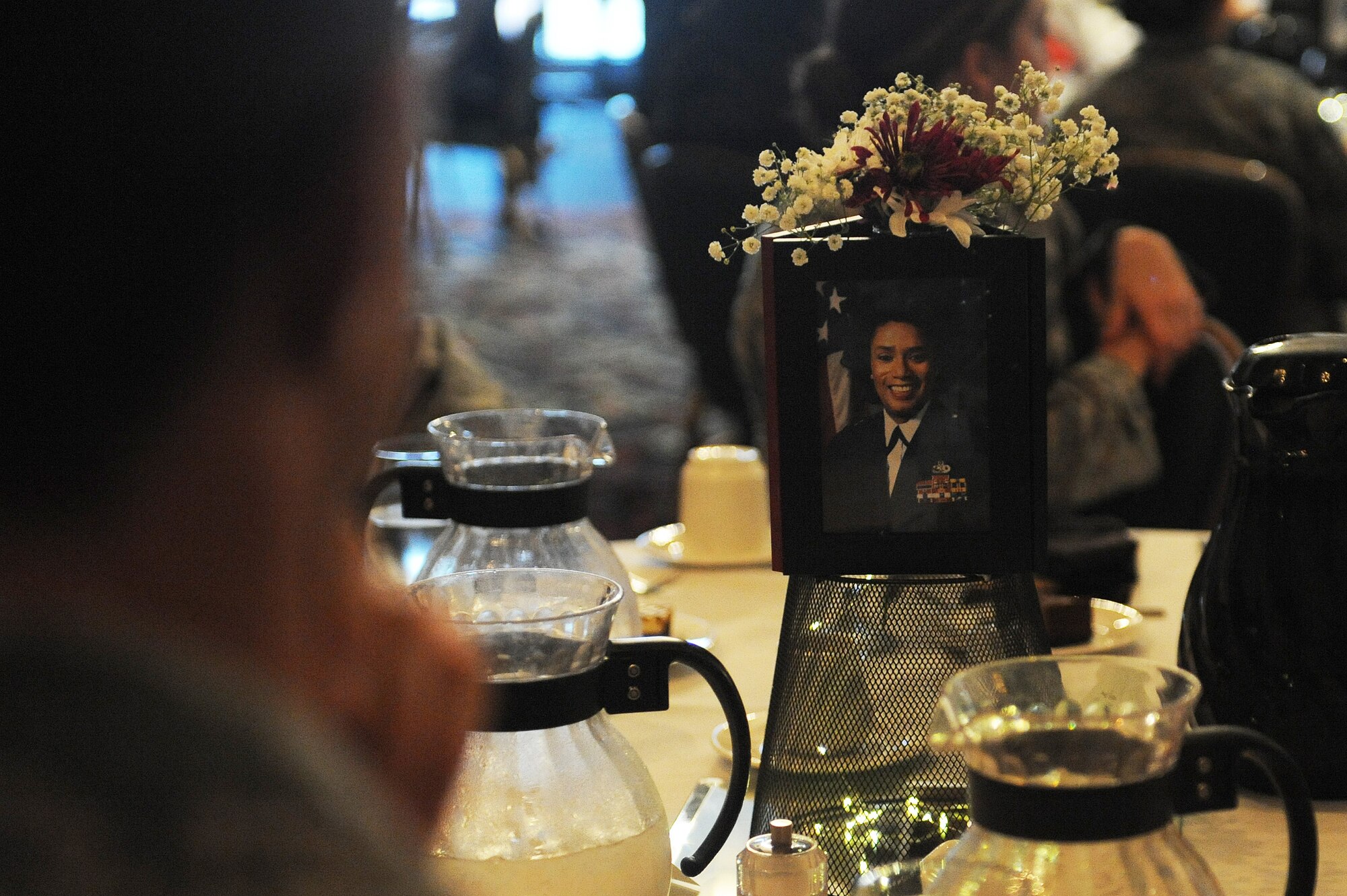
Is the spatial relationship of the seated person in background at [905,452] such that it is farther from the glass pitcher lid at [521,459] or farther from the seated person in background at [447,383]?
the seated person in background at [447,383]

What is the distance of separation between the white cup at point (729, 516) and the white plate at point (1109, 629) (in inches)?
16.2

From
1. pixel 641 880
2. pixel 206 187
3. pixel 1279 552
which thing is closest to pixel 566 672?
pixel 641 880

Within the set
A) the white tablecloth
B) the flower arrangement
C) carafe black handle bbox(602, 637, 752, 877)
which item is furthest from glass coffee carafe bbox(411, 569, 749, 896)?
the flower arrangement

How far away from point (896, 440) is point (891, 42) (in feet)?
5.22

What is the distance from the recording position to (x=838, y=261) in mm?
842

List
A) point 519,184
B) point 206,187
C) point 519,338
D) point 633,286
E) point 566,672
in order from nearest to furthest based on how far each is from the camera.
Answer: point 206,187
point 566,672
point 519,338
point 633,286
point 519,184

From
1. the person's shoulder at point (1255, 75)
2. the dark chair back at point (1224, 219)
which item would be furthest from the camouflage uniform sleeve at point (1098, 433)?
the person's shoulder at point (1255, 75)

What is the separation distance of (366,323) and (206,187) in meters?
0.07

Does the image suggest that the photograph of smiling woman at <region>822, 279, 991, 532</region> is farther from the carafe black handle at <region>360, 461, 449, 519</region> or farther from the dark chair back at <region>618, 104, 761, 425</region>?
the dark chair back at <region>618, 104, 761, 425</region>

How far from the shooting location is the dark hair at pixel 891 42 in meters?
2.27

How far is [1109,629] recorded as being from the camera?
50.4 inches

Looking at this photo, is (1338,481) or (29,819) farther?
(1338,481)

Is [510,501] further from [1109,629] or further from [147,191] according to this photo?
[147,191]

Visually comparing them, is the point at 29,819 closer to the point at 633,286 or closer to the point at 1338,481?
the point at 1338,481
